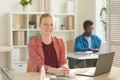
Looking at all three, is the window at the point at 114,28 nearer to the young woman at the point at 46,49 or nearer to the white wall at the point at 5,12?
the white wall at the point at 5,12

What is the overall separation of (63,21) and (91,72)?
3487 mm

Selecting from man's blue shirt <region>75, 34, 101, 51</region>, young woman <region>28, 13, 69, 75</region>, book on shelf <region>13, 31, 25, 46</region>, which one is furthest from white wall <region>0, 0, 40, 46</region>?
young woman <region>28, 13, 69, 75</region>

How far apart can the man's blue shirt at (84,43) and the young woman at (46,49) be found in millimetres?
2480

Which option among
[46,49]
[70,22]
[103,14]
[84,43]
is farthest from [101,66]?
[103,14]

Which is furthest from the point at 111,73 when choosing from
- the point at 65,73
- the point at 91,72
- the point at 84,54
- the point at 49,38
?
the point at 84,54

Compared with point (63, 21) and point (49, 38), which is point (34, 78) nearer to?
point (49, 38)

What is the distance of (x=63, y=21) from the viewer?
20.4 feet

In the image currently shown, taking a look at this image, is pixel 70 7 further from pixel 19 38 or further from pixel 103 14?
pixel 19 38

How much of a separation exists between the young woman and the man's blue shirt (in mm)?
2480

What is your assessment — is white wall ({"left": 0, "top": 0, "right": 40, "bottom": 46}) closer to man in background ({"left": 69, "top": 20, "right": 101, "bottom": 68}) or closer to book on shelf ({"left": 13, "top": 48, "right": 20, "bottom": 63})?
book on shelf ({"left": 13, "top": 48, "right": 20, "bottom": 63})

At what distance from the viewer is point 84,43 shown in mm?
5664

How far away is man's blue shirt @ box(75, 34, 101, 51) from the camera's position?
18.4 ft

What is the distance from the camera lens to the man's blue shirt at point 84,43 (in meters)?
5.59

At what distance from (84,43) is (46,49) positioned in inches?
106
